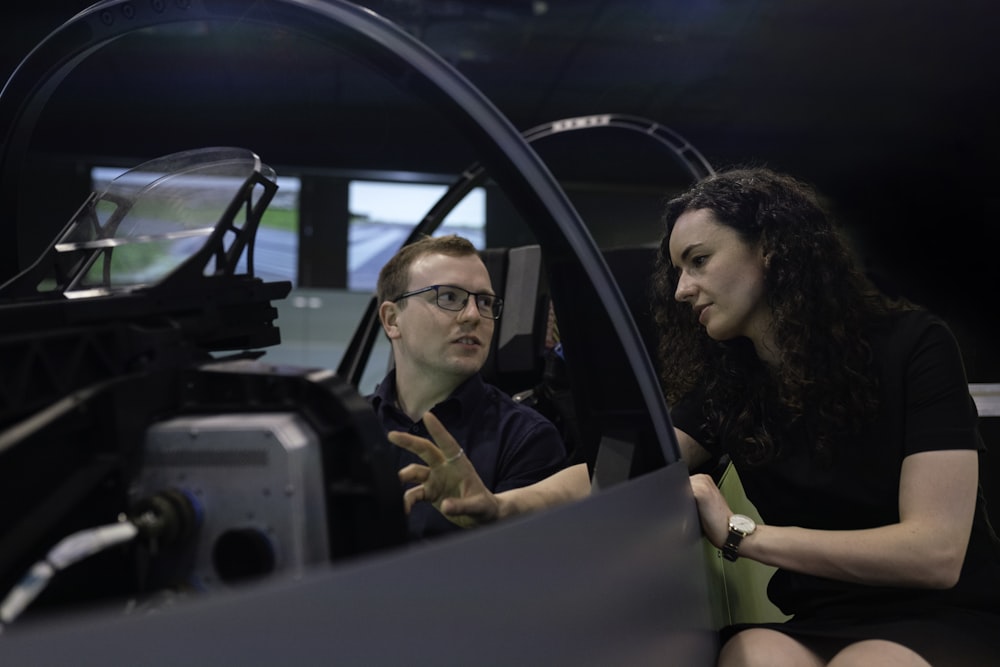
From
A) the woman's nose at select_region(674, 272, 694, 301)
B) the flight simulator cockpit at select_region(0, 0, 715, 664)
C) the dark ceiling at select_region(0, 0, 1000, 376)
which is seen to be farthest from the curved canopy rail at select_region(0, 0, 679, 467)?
the dark ceiling at select_region(0, 0, 1000, 376)

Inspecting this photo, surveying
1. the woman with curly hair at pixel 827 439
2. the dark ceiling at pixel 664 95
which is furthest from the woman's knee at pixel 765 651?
the dark ceiling at pixel 664 95

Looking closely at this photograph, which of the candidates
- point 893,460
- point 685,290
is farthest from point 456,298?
point 893,460

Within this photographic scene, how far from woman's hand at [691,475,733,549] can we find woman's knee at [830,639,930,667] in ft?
0.79

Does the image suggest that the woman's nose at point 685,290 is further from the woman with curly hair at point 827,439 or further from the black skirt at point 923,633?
the black skirt at point 923,633

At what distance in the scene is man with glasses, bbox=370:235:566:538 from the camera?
5.40ft

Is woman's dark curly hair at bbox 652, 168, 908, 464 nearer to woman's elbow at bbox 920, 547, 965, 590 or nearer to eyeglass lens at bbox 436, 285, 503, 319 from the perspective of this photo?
woman's elbow at bbox 920, 547, 965, 590

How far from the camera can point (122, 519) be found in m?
0.84

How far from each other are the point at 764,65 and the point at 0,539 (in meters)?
6.59

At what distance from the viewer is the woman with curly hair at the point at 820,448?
1.19 metres

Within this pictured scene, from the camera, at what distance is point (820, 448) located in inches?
52.3

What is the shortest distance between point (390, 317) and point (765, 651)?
103 centimetres

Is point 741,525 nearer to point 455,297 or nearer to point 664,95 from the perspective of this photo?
point 455,297

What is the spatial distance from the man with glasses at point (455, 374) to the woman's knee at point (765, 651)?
1.57 ft

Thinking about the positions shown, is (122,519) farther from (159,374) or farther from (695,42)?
(695,42)
